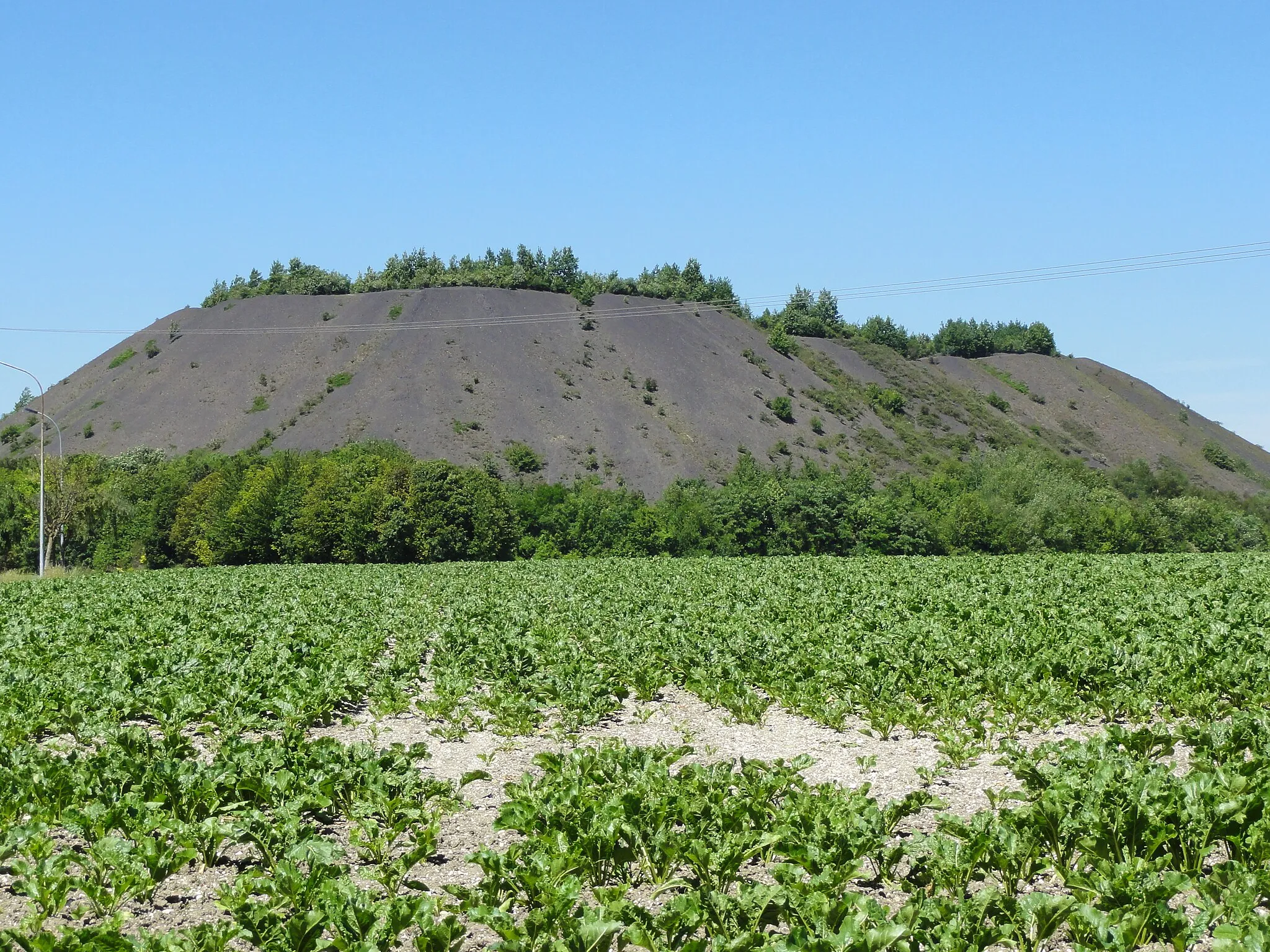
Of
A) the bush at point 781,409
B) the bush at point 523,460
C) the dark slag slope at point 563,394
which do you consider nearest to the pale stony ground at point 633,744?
the bush at point 523,460

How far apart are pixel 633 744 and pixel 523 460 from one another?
281ft

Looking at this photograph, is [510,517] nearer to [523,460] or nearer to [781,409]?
[523,460]

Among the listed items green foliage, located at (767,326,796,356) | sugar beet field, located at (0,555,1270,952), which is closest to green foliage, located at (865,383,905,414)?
green foliage, located at (767,326,796,356)

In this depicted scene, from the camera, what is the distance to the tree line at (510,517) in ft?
223

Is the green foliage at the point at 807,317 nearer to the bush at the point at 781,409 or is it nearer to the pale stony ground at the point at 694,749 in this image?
the bush at the point at 781,409

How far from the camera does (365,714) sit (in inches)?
548

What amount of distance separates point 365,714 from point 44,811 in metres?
6.00

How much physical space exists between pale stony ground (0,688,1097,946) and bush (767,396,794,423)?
101206 millimetres

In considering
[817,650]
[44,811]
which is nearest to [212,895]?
[44,811]

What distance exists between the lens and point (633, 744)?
11.9 meters

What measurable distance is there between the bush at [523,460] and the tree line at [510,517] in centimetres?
791

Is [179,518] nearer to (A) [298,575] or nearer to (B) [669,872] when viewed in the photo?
(A) [298,575]

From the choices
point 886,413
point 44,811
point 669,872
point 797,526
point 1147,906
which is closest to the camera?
point 1147,906

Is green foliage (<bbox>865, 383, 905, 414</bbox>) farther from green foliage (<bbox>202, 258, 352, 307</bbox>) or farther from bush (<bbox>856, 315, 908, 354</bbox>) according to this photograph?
green foliage (<bbox>202, 258, 352, 307</bbox>)
